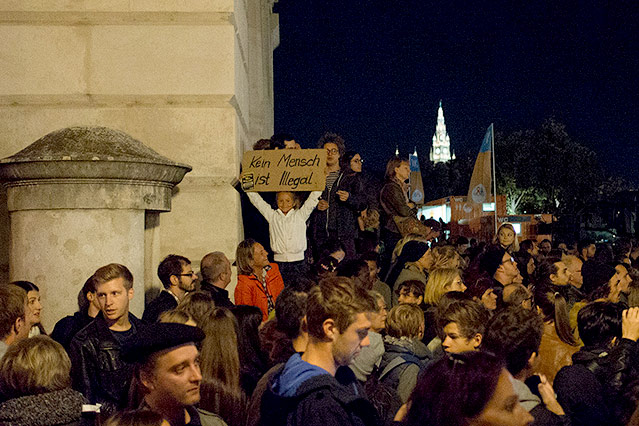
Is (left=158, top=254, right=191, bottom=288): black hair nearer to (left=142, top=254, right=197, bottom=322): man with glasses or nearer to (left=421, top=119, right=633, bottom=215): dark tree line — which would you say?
(left=142, top=254, right=197, bottom=322): man with glasses

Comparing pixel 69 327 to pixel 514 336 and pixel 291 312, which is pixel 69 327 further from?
pixel 514 336

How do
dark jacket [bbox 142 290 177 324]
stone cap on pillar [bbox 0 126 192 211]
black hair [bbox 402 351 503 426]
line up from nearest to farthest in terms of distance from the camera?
black hair [bbox 402 351 503 426]
dark jacket [bbox 142 290 177 324]
stone cap on pillar [bbox 0 126 192 211]

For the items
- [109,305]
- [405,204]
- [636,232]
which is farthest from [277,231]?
[636,232]

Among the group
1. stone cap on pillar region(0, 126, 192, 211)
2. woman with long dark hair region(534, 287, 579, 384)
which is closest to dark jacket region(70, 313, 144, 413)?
stone cap on pillar region(0, 126, 192, 211)

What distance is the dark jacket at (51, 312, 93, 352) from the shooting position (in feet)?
18.2

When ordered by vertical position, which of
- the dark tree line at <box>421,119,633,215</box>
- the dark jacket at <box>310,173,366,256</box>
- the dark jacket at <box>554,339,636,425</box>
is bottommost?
the dark jacket at <box>554,339,636,425</box>

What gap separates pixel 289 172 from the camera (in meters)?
8.45

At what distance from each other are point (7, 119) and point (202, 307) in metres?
4.46

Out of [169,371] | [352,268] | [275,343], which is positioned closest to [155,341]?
[169,371]

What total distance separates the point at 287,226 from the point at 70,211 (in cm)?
255

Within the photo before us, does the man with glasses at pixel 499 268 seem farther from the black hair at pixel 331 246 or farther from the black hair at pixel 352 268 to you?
the black hair at pixel 352 268

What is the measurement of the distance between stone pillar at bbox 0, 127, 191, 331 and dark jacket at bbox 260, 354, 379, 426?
3647 millimetres

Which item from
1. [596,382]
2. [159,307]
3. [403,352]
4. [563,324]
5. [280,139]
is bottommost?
[596,382]

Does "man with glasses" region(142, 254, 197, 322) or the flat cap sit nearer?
the flat cap
